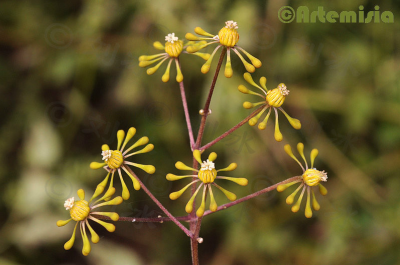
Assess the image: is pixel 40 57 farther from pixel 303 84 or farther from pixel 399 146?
pixel 399 146

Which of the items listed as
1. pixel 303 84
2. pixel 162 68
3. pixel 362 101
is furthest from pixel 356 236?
pixel 162 68

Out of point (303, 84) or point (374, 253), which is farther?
point (303, 84)

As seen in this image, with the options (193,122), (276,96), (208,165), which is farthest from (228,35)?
(193,122)
